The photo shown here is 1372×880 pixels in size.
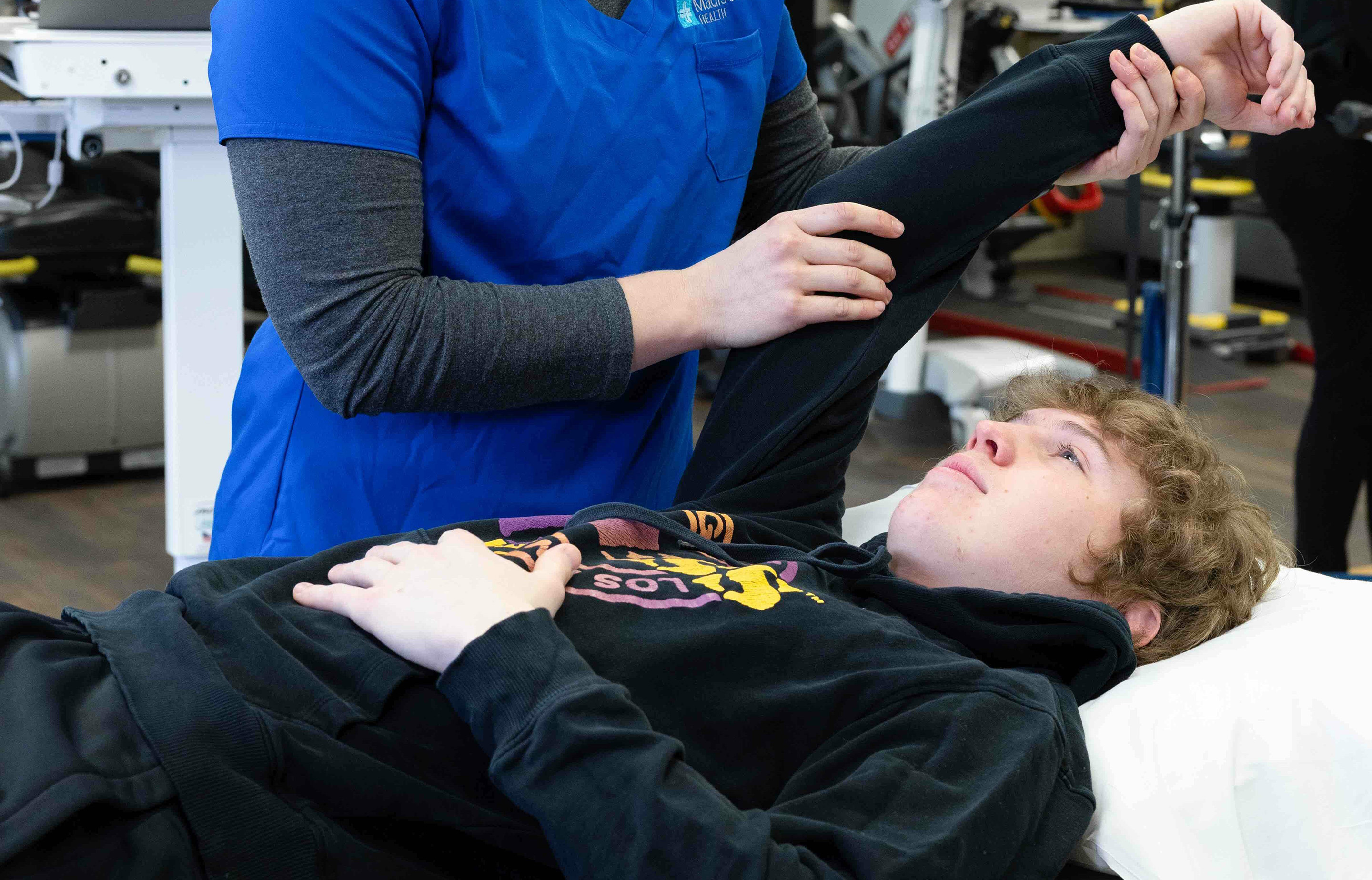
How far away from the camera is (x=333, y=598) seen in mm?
945

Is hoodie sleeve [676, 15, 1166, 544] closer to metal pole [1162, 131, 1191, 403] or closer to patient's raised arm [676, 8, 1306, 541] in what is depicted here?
patient's raised arm [676, 8, 1306, 541]

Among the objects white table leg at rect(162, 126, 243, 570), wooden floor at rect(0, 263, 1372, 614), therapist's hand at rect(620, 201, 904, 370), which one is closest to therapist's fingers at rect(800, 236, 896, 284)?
therapist's hand at rect(620, 201, 904, 370)

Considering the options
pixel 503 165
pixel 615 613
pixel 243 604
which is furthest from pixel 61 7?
pixel 615 613

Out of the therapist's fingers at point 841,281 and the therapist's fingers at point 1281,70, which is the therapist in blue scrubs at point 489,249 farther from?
the therapist's fingers at point 1281,70

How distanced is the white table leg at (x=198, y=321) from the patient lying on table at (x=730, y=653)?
92 centimetres

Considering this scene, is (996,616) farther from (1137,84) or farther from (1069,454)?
(1137,84)

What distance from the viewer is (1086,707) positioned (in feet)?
3.55

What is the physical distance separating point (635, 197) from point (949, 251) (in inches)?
12.9

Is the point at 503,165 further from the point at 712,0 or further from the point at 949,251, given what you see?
the point at 949,251

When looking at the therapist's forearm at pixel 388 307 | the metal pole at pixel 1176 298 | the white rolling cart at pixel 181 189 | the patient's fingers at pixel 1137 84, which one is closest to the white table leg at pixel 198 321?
the white rolling cart at pixel 181 189

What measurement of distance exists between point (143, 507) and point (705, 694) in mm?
2786

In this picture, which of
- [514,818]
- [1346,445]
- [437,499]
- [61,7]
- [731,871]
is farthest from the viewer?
[1346,445]

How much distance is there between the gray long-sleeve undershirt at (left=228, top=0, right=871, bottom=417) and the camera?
38.4 inches

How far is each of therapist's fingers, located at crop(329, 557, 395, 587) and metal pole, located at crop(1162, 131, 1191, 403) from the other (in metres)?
2.03
